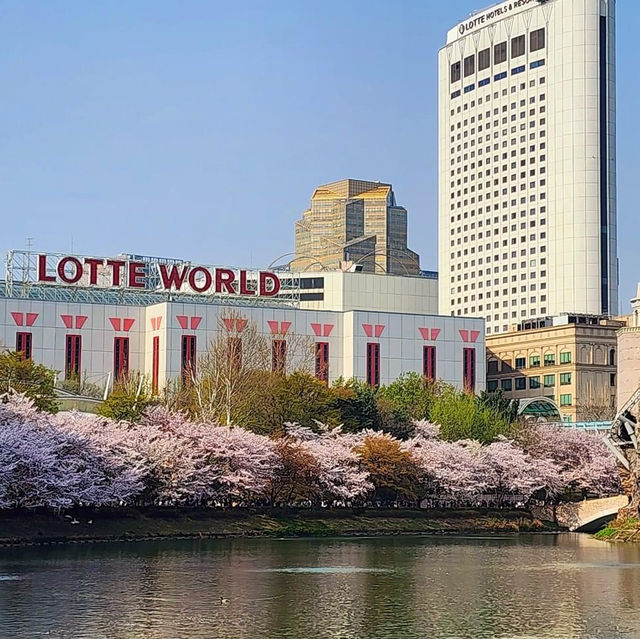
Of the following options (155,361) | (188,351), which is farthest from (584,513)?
(155,361)

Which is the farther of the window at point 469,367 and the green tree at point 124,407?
the window at point 469,367

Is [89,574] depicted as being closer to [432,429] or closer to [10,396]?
[10,396]

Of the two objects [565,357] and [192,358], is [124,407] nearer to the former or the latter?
[192,358]

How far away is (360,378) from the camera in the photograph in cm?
15612

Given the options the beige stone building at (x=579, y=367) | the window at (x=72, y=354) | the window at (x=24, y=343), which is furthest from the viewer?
the beige stone building at (x=579, y=367)

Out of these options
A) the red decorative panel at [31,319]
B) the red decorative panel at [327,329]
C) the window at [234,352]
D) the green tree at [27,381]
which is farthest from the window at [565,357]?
the green tree at [27,381]

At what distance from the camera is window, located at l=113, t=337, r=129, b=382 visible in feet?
498

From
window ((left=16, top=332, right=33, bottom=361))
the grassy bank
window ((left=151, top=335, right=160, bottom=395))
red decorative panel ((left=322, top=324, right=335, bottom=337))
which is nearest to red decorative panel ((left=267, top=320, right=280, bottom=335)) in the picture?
red decorative panel ((left=322, top=324, right=335, bottom=337))

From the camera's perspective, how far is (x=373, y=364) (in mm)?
158000

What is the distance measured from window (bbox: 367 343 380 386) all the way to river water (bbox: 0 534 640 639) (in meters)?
73.9

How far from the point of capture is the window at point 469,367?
6427 inches

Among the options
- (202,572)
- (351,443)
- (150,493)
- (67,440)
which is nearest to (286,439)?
(351,443)

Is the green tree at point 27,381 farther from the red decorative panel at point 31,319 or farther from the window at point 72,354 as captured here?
the window at point 72,354

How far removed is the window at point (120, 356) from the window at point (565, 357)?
243ft
